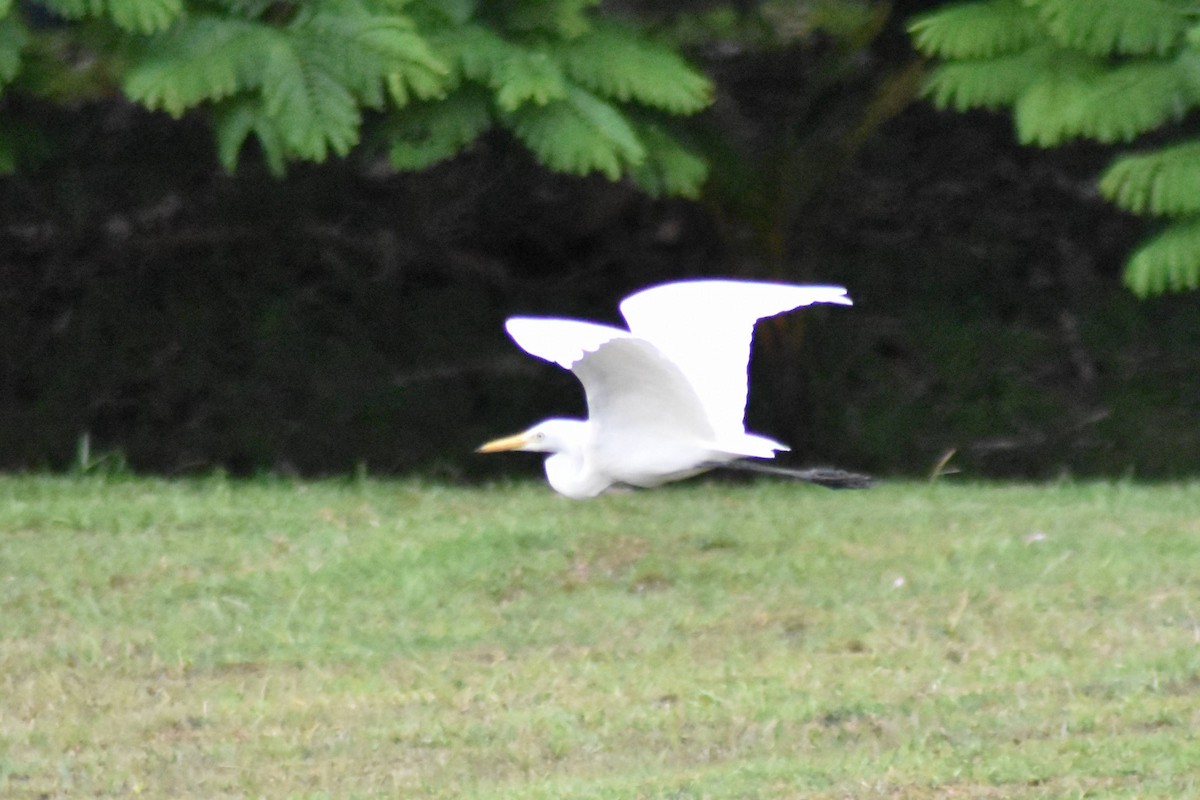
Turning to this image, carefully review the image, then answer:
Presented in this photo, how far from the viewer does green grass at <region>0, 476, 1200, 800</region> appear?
473cm

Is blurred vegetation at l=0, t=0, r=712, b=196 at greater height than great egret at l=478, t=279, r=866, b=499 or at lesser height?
greater

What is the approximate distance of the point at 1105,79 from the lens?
7.66 metres

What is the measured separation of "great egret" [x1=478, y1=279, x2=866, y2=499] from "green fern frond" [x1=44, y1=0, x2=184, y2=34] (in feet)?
7.01

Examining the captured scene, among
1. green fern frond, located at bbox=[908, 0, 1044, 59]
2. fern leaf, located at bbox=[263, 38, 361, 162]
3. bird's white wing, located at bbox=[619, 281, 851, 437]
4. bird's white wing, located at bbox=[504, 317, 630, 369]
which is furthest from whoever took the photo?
green fern frond, located at bbox=[908, 0, 1044, 59]

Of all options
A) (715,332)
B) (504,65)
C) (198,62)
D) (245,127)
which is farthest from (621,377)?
(198,62)

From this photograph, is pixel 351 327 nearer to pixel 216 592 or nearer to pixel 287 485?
pixel 287 485

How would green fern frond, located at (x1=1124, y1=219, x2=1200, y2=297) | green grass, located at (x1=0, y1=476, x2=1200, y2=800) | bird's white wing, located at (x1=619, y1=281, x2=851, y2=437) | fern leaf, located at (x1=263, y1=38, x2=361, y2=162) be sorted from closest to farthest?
green grass, located at (x1=0, y1=476, x2=1200, y2=800), bird's white wing, located at (x1=619, y1=281, x2=851, y2=437), fern leaf, located at (x1=263, y1=38, x2=361, y2=162), green fern frond, located at (x1=1124, y1=219, x2=1200, y2=297)

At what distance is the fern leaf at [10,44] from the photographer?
23.0ft

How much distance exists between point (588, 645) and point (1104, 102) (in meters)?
3.30

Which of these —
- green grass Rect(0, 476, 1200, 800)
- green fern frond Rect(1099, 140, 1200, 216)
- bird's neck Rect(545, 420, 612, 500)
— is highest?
green fern frond Rect(1099, 140, 1200, 216)

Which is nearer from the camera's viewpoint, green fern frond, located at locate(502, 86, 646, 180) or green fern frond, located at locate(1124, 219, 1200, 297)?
green fern frond, located at locate(502, 86, 646, 180)

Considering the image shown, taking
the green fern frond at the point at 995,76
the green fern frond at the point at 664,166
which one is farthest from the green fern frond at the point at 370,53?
the green fern frond at the point at 995,76

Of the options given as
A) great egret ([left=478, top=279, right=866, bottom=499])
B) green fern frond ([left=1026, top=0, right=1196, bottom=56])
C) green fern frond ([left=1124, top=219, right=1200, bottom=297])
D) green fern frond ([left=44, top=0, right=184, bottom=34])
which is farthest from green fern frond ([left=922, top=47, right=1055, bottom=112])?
green fern frond ([left=44, top=0, right=184, bottom=34])

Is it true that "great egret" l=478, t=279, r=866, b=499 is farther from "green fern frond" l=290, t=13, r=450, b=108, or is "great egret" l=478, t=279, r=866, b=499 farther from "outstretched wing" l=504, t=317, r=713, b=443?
"green fern frond" l=290, t=13, r=450, b=108
